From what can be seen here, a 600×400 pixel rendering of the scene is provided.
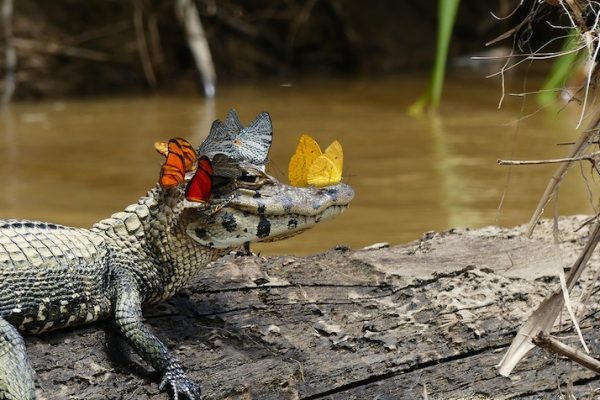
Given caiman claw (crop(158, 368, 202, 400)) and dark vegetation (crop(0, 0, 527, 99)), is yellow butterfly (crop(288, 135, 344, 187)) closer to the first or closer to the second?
caiman claw (crop(158, 368, 202, 400))

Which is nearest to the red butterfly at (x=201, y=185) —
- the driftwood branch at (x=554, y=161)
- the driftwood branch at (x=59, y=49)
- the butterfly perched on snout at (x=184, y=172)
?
the butterfly perched on snout at (x=184, y=172)

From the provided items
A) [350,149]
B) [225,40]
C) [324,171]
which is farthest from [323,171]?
[225,40]

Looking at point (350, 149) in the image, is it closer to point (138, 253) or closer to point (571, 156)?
point (138, 253)

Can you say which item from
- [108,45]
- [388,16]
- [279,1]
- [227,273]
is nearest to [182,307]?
[227,273]

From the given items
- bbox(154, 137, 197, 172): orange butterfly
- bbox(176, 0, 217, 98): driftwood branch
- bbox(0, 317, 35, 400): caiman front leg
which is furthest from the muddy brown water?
bbox(0, 317, 35, 400): caiman front leg

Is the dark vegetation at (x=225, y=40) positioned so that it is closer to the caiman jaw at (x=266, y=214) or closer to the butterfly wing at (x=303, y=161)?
the butterfly wing at (x=303, y=161)

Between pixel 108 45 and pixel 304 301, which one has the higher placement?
pixel 108 45

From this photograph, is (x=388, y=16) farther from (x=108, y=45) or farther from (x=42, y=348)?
(x=42, y=348)
